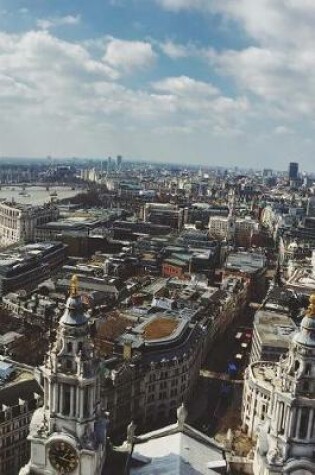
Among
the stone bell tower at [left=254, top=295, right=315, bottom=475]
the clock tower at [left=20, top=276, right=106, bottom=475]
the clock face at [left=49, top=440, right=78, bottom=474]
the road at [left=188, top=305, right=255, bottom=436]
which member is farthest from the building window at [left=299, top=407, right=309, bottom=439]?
the road at [left=188, top=305, right=255, bottom=436]

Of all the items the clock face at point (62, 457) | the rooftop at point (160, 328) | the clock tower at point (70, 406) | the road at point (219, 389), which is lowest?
the road at point (219, 389)

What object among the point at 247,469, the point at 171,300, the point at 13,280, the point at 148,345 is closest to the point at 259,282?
the point at 171,300

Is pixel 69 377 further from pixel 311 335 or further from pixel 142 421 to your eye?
pixel 142 421

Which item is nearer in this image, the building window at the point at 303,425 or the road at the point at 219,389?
the building window at the point at 303,425

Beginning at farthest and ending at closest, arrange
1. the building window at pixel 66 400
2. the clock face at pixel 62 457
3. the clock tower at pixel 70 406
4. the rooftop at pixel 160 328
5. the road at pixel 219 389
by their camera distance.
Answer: the rooftop at pixel 160 328 < the road at pixel 219 389 < the building window at pixel 66 400 < the clock face at pixel 62 457 < the clock tower at pixel 70 406

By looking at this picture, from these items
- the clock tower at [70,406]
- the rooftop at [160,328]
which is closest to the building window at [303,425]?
the clock tower at [70,406]

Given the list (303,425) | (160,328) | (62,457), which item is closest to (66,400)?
(62,457)

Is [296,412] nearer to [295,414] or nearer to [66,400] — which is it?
[295,414]

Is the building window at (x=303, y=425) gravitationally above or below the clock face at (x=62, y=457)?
above

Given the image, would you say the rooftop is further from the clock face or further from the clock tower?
the clock face

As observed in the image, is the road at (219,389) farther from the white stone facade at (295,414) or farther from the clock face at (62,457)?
the clock face at (62,457)
